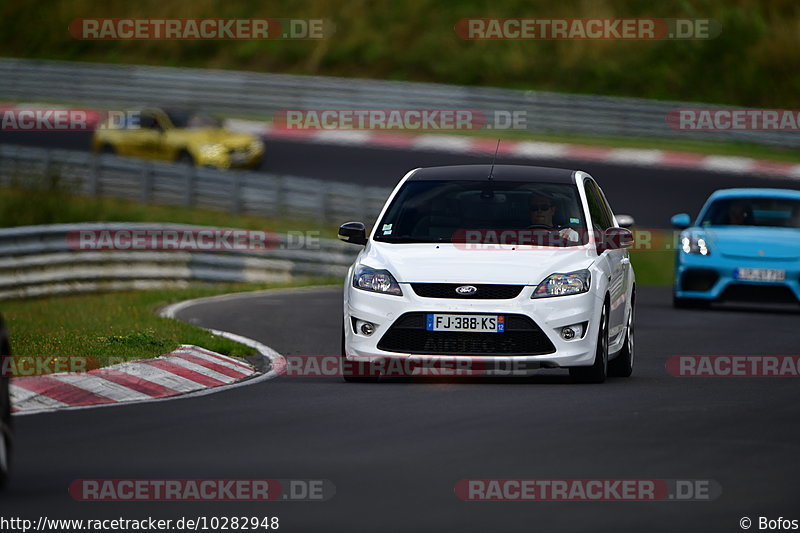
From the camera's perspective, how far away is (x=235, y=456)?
27.2 feet

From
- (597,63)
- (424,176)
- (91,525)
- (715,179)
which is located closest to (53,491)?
(91,525)

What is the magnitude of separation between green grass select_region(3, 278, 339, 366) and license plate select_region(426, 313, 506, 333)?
2381 mm

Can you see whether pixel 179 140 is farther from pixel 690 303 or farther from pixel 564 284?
pixel 564 284

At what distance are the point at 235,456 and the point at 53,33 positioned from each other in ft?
149

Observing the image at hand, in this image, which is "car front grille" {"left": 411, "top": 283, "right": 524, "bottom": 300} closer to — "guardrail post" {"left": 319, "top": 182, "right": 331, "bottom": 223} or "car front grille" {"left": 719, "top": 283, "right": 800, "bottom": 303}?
"car front grille" {"left": 719, "top": 283, "right": 800, "bottom": 303}

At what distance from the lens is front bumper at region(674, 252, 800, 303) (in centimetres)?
1889

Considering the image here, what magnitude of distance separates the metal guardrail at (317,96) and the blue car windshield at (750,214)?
18.8 metres

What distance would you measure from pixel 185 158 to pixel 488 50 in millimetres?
15494

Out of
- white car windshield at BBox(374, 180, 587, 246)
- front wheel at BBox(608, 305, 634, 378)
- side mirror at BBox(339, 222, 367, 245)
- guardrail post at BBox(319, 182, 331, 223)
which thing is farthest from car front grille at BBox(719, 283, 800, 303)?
guardrail post at BBox(319, 182, 331, 223)

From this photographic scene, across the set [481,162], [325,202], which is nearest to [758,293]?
[325,202]

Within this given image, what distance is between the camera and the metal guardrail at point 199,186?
29797mm

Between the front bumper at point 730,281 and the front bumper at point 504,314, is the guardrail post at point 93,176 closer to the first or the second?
the front bumper at point 730,281

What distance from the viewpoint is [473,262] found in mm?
11539

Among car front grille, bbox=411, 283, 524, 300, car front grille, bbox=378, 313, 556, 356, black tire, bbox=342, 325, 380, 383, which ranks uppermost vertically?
car front grille, bbox=411, 283, 524, 300
